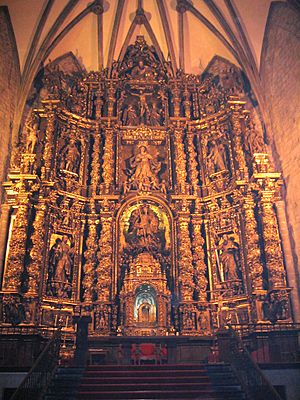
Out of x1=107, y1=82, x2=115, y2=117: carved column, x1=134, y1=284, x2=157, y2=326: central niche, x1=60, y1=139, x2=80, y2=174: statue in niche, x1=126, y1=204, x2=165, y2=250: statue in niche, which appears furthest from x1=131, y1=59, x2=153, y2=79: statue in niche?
x1=134, y1=284, x2=157, y2=326: central niche

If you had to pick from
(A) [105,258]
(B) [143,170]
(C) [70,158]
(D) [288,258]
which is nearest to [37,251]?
(A) [105,258]

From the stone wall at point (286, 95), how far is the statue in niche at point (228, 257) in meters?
2.07

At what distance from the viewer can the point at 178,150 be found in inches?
670

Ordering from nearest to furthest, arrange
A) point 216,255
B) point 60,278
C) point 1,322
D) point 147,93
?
point 1,322 → point 60,278 → point 216,255 → point 147,93

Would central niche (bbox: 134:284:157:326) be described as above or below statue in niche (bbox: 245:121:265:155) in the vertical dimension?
below

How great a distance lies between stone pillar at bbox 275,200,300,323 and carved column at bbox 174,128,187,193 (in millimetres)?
3830

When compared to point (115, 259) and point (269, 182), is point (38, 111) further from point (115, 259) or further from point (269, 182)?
point (269, 182)

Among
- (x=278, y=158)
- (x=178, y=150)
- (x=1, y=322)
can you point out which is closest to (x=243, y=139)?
(x=278, y=158)

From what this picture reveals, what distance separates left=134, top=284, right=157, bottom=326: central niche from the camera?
46.7 ft

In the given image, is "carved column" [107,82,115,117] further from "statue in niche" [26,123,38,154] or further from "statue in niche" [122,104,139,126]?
"statue in niche" [26,123,38,154]

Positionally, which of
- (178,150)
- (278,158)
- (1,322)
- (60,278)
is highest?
(178,150)

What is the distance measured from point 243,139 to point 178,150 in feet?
8.96

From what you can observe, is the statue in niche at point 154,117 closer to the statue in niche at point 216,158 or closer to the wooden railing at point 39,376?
the statue in niche at point 216,158

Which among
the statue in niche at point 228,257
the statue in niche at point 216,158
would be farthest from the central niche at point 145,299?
the statue in niche at point 216,158
